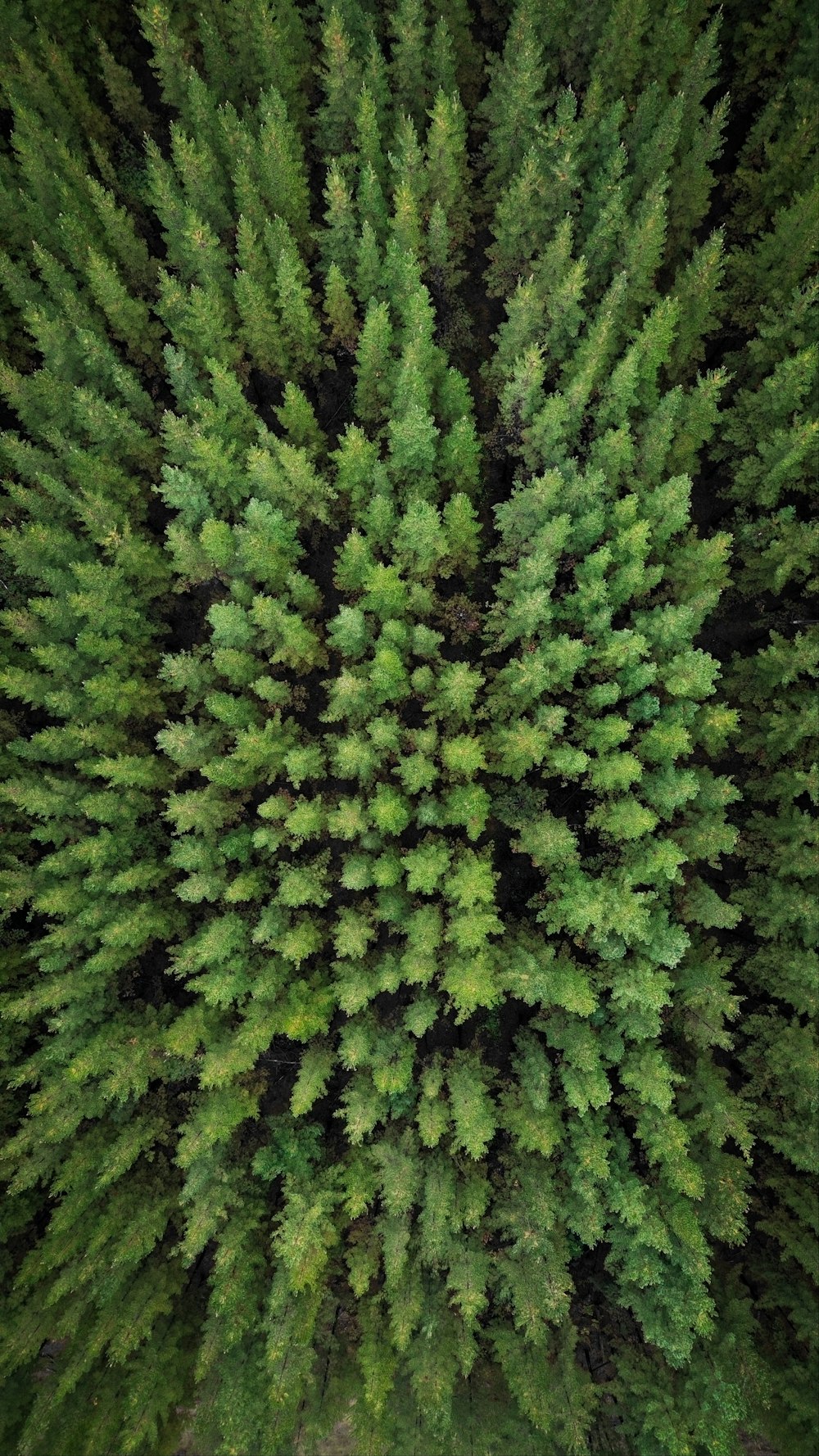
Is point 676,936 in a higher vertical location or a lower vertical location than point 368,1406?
higher

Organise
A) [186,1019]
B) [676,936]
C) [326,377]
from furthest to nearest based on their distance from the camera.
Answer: [326,377]
[186,1019]
[676,936]

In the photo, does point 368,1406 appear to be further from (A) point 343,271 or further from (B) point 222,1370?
(A) point 343,271

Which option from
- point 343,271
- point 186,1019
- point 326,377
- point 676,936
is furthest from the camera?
point 326,377

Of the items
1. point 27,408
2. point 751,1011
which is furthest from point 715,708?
point 27,408

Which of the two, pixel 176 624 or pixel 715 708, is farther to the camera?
pixel 176 624

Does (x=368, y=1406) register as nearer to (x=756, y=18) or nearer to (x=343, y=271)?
(x=343, y=271)

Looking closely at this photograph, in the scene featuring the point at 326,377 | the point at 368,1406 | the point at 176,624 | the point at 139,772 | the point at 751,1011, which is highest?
the point at 326,377

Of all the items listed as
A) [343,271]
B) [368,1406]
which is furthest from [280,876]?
[343,271]
